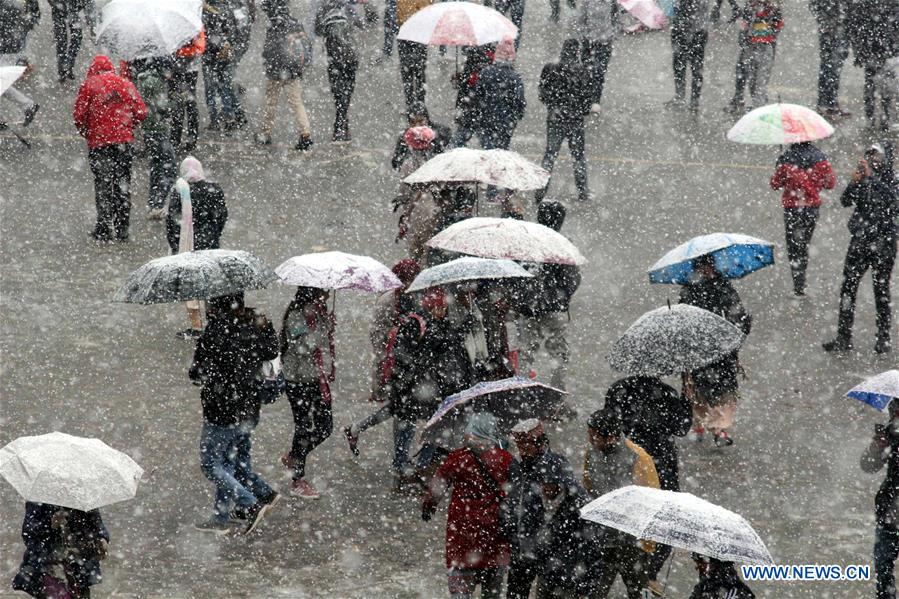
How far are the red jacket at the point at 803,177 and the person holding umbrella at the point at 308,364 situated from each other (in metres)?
5.84

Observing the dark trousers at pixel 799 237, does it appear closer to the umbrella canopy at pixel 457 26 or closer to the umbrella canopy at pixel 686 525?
the umbrella canopy at pixel 457 26

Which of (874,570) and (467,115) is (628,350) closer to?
(874,570)

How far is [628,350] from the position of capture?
9.70 metres

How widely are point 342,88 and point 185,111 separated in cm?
188

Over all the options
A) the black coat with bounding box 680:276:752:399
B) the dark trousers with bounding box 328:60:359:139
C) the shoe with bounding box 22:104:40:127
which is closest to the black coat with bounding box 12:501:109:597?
the black coat with bounding box 680:276:752:399

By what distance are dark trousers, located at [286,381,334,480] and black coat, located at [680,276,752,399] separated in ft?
9.78

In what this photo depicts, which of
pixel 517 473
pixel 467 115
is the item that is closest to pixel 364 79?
pixel 467 115

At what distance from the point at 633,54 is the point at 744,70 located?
335 cm

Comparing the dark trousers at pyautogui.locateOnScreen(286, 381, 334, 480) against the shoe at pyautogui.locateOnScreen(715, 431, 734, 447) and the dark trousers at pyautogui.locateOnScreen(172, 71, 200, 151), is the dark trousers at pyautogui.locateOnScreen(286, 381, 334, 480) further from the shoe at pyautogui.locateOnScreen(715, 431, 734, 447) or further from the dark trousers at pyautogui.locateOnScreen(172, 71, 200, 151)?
the dark trousers at pyautogui.locateOnScreen(172, 71, 200, 151)

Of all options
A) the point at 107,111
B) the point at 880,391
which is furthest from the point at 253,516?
the point at 107,111

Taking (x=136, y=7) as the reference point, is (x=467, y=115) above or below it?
below

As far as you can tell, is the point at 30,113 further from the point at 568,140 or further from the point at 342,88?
the point at 568,140

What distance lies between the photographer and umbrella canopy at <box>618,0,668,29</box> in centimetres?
2019

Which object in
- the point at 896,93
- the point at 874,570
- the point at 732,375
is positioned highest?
the point at 896,93
